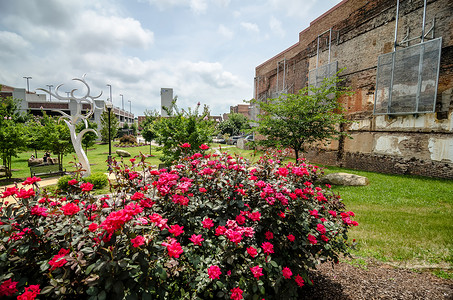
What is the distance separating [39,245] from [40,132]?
14611 mm

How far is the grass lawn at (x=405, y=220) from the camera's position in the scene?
135 inches

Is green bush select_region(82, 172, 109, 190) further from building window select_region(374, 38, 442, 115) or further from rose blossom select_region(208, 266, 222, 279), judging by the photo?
building window select_region(374, 38, 442, 115)

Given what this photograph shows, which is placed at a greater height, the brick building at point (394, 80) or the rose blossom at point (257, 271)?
the brick building at point (394, 80)

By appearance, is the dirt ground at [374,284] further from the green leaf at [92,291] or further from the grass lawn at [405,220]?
the green leaf at [92,291]

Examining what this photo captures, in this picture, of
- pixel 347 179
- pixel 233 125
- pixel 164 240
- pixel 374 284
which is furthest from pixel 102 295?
pixel 233 125

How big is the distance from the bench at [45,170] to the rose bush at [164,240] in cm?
1047

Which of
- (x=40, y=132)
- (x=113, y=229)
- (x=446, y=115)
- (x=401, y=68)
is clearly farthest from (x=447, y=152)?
(x=40, y=132)

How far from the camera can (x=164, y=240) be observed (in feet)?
5.37

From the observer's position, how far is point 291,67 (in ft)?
62.4

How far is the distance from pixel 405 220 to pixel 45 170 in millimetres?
14330

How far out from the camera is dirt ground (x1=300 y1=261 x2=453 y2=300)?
8.09 ft

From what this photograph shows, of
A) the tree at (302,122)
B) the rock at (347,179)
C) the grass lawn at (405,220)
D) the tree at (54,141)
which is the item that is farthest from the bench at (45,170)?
the rock at (347,179)

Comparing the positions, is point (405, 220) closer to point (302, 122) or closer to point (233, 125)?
point (302, 122)

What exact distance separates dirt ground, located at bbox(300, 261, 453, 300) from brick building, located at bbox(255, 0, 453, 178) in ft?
24.9
